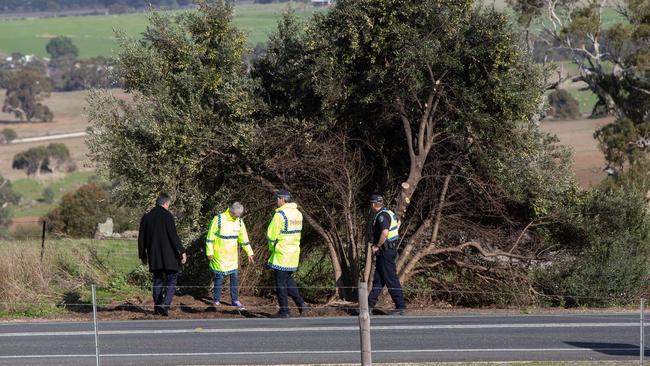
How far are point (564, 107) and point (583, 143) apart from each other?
76.4 ft

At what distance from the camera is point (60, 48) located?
154 m

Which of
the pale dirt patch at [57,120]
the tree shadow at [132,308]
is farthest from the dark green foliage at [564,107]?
the tree shadow at [132,308]

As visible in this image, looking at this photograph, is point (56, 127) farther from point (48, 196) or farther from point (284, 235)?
point (284, 235)

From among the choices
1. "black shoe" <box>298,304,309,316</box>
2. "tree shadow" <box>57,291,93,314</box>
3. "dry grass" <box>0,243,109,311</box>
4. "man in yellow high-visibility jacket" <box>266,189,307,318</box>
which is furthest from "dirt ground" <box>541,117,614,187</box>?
"man in yellow high-visibility jacket" <box>266,189,307,318</box>

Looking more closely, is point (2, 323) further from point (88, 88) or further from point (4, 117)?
point (4, 117)

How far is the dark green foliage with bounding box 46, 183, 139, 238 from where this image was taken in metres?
35.1

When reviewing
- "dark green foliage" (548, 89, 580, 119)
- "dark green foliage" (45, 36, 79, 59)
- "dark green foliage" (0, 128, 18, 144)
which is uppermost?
"dark green foliage" (45, 36, 79, 59)

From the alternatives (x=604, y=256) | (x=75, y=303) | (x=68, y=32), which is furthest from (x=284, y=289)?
(x=68, y=32)

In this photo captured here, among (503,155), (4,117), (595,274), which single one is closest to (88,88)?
(503,155)

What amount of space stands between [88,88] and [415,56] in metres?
6.20

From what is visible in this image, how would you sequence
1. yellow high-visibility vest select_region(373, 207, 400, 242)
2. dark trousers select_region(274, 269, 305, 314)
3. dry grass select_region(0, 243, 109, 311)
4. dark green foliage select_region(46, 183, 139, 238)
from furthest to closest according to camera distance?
dark green foliage select_region(46, 183, 139, 238) → dry grass select_region(0, 243, 109, 311) → dark trousers select_region(274, 269, 305, 314) → yellow high-visibility vest select_region(373, 207, 400, 242)

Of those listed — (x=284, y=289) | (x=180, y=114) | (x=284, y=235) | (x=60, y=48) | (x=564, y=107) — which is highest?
(x=180, y=114)

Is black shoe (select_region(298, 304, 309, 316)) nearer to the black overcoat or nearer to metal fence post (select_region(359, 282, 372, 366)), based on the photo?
the black overcoat

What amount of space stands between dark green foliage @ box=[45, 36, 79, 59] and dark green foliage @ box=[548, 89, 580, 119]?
82060 mm
